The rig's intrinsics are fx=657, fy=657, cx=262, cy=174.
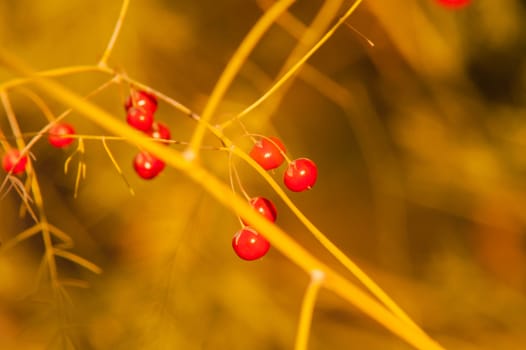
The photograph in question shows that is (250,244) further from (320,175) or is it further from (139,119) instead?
(320,175)

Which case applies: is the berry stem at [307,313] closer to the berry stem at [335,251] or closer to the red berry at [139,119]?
the berry stem at [335,251]

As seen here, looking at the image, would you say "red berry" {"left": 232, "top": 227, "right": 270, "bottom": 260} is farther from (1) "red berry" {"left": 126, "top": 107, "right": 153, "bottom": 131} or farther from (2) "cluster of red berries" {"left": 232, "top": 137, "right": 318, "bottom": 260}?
(1) "red berry" {"left": 126, "top": 107, "right": 153, "bottom": 131}

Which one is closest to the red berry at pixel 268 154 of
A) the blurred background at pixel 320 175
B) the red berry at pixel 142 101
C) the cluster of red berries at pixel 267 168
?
the cluster of red berries at pixel 267 168

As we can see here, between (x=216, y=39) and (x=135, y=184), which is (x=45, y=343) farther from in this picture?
(x=216, y=39)

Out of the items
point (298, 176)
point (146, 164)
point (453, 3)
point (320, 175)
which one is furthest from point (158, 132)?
point (320, 175)

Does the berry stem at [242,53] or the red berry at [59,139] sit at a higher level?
the berry stem at [242,53]

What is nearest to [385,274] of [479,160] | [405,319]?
[479,160]

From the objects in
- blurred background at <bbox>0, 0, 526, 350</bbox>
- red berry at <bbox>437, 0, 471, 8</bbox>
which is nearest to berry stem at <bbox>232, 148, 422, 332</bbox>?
red berry at <bbox>437, 0, 471, 8</bbox>
